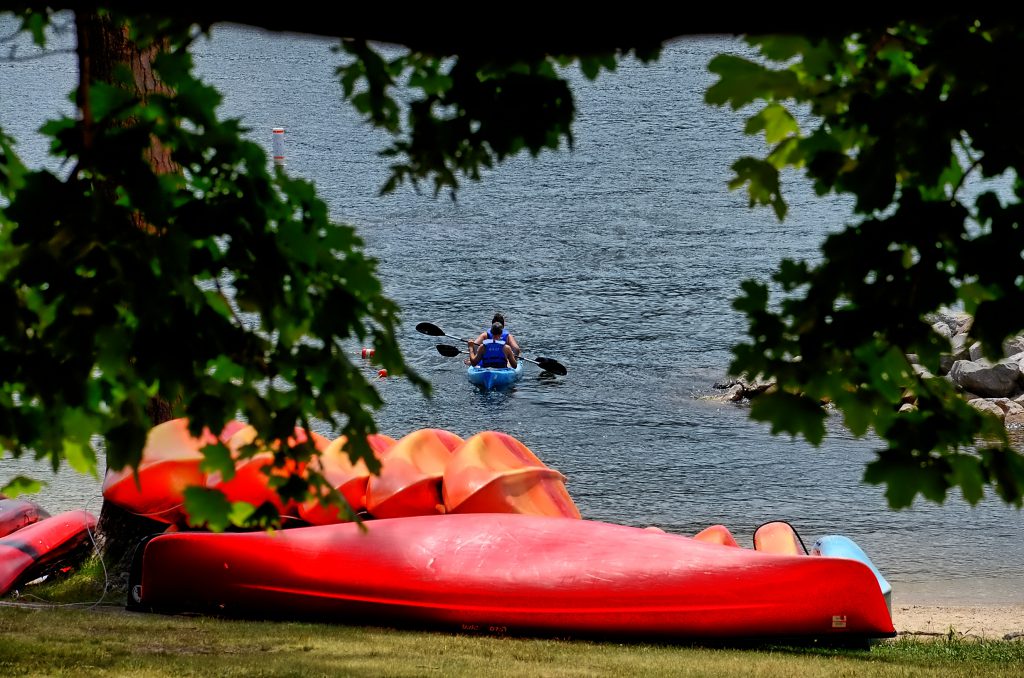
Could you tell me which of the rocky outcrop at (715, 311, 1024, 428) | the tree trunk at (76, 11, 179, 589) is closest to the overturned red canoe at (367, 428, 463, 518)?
the tree trunk at (76, 11, 179, 589)

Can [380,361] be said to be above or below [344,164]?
above

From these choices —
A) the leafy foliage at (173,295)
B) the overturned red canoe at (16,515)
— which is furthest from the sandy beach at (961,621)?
the overturned red canoe at (16,515)

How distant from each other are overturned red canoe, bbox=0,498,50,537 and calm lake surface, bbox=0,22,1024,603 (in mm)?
2645

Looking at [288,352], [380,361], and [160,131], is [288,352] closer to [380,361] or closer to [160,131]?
[380,361]

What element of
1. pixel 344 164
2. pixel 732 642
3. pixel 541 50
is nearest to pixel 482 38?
pixel 541 50

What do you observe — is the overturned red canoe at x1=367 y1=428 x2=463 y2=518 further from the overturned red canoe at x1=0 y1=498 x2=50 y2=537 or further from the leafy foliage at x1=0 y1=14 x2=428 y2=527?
the leafy foliage at x1=0 y1=14 x2=428 y2=527

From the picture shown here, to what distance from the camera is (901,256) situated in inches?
128

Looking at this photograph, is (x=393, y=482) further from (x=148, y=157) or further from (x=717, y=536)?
(x=148, y=157)

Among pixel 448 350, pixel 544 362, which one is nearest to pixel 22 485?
pixel 448 350

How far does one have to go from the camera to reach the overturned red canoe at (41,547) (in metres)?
9.84

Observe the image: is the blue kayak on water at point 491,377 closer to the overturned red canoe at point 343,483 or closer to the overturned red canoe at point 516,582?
the overturned red canoe at point 343,483

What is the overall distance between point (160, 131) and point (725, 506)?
43.5 ft

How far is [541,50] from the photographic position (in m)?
2.37

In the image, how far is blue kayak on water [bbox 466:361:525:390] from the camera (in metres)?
22.1
